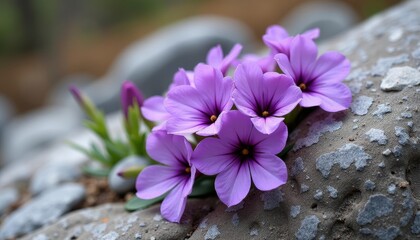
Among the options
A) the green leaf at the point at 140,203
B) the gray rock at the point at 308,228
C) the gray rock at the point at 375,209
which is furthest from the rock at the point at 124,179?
the gray rock at the point at 375,209

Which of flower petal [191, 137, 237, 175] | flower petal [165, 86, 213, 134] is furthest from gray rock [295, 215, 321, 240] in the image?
flower petal [165, 86, 213, 134]

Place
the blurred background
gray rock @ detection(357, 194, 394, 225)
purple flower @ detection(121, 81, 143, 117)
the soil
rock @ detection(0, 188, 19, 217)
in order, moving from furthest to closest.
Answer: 1. the blurred background
2. rock @ detection(0, 188, 19, 217)
3. the soil
4. purple flower @ detection(121, 81, 143, 117)
5. gray rock @ detection(357, 194, 394, 225)

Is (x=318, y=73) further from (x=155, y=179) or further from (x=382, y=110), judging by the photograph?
(x=155, y=179)

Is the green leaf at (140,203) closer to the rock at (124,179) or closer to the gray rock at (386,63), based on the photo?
the rock at (124,179)

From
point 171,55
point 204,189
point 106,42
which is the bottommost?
point 106,42

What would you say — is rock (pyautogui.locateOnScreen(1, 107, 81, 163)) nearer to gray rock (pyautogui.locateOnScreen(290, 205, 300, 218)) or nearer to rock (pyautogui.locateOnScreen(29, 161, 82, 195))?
rock (pyautogui.locateOnScreen(29, 161, 82, 195))

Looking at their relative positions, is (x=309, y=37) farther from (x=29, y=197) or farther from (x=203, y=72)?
(x=29, y=197)

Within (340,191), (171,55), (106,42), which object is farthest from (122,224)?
(106,42)
